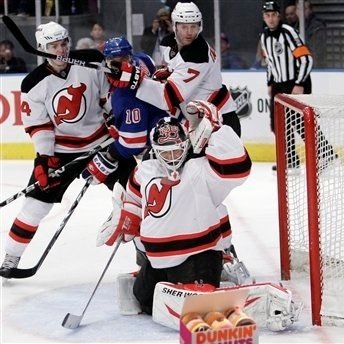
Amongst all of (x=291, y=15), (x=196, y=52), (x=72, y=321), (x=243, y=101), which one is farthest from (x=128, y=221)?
(x=291, y=15)

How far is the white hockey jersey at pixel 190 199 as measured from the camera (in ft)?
12.1

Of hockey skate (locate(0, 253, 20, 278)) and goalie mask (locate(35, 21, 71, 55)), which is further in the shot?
hockey skate (locate(0, 253, 20, 278))

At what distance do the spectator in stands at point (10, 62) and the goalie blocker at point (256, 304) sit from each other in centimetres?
454

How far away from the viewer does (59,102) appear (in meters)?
4.47

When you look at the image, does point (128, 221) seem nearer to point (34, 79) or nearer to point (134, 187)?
point (134, 187)

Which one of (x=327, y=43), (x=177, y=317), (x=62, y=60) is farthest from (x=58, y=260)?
(x=327, y=43)

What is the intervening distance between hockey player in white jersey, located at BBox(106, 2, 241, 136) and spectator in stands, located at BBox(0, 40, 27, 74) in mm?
3642

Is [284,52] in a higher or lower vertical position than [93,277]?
higher

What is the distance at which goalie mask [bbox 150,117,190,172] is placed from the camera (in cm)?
370

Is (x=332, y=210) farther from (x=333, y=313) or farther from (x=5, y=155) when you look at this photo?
(x=5, y=155)

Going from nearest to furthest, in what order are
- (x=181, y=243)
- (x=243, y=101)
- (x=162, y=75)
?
1. (x=181, y=243)
2. (x=162, y=75)
3. (x=243, y=101)

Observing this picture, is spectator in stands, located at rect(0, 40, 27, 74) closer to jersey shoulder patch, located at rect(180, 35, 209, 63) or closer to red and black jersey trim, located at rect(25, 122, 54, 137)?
red and black jersey trim, located at rect(25, 122, 54, 137)

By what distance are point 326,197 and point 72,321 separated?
97 centimetres

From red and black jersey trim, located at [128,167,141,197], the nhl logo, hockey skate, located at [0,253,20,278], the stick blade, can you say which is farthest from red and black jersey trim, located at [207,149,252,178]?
the nhl logo
